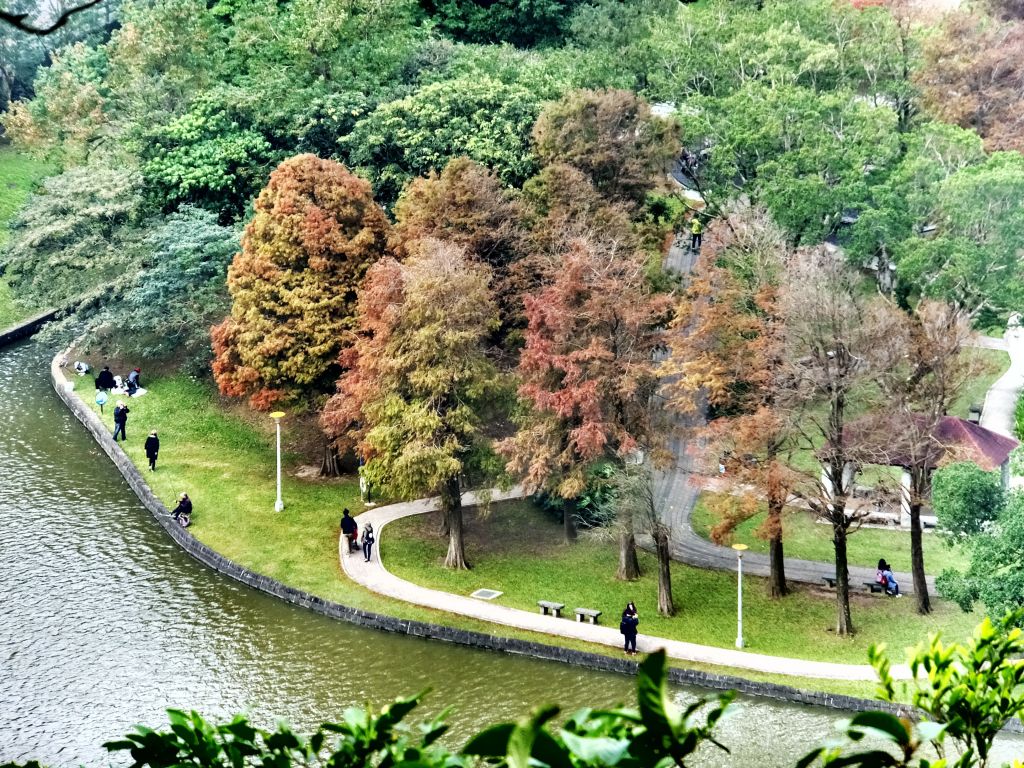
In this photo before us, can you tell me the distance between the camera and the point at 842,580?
26.3m

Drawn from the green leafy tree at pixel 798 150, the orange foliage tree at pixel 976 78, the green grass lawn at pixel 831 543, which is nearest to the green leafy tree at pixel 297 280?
the green leafy tree at pixel 798 150

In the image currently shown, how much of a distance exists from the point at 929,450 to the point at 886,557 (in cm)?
420

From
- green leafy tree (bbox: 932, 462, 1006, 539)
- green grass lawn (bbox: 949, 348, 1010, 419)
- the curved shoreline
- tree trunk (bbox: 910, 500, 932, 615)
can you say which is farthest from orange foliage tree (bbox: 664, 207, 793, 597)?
green grass lawn (bbox: 949, 348, 1010, 419)

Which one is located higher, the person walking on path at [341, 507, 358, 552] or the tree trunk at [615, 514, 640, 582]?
the person walking on path at [341, 507, 358, 552]

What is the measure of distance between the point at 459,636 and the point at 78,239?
2190 cm

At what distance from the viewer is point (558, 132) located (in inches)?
1399

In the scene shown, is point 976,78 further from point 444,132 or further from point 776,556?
point 776,556

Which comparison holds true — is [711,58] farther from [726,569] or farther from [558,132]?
[726,569]

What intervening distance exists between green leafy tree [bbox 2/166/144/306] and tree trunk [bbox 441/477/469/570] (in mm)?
15725

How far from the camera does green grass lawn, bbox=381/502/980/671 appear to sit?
2641 centimetres

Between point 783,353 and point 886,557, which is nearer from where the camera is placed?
point 783,353

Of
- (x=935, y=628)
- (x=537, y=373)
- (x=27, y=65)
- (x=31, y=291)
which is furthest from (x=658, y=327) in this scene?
(x=27, y=65)

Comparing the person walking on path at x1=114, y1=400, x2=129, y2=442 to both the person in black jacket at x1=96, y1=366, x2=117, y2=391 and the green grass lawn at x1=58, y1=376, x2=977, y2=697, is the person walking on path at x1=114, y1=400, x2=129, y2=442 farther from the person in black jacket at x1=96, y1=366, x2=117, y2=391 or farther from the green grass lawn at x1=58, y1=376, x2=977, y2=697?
the person in black jacket at x1=96, y1=366, x2=117, y2=391

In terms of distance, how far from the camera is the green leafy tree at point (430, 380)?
28781 millimetres
